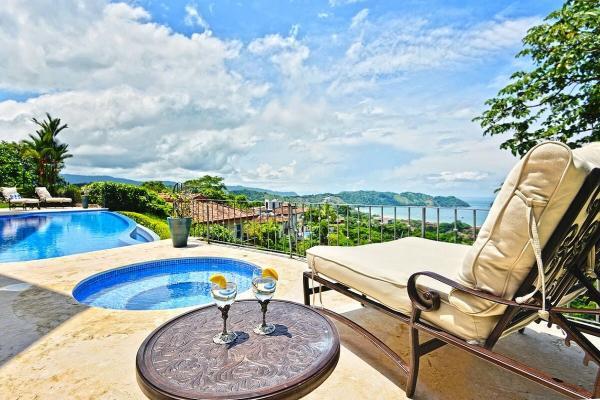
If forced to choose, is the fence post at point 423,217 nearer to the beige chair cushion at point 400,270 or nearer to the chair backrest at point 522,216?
the beige chair cushion at point 400,270

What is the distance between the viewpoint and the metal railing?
3428 mm

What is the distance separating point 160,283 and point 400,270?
3.98 m

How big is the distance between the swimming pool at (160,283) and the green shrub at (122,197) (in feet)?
45.8

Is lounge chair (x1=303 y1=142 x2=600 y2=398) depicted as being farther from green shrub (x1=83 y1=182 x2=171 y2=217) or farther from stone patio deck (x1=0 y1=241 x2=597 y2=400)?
green shrub (x1=83 y1=182 x2=171 y2=217)

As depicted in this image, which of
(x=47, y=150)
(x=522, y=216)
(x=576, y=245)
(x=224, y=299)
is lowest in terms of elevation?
(x=224, y=299)

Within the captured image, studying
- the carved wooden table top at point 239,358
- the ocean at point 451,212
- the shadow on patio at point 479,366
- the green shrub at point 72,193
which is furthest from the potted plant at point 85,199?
the shadow on patio at point 479,366

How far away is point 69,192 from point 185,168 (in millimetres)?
17850

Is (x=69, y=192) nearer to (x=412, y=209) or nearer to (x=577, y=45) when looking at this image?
(x=412, y=209)

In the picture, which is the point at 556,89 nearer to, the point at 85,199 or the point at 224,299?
the point at 224,299

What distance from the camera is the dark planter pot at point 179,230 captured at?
5.90 m

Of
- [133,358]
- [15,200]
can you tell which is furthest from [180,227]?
[15,200]

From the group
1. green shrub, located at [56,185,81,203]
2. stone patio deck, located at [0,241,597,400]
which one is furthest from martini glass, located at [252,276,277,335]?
green shrub, located at [56,185,81,203]

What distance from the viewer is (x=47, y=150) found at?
1894cm

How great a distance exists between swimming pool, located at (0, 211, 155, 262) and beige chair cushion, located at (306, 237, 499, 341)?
7535 millimetres
